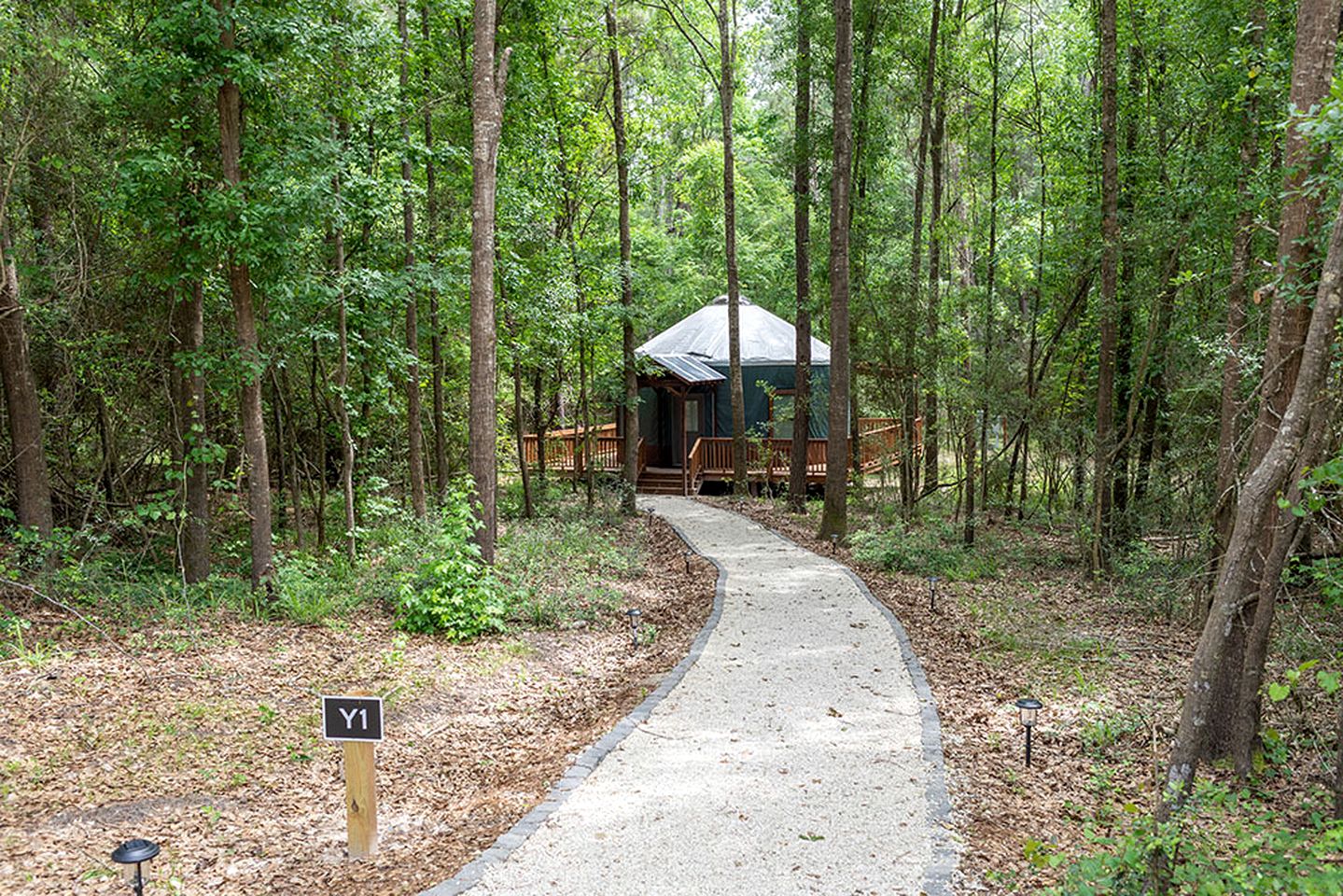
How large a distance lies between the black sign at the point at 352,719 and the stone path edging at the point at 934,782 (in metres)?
2.64

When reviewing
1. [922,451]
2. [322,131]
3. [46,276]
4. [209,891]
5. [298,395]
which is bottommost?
[209,891]

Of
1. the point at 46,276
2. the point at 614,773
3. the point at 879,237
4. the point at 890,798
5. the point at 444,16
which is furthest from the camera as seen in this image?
the point at 879,237

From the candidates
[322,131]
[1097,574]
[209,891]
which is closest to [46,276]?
[322,131]

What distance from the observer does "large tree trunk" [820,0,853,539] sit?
11.1m

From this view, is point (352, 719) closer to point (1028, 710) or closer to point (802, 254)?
point (1028, 710)

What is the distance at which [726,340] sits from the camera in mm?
20078

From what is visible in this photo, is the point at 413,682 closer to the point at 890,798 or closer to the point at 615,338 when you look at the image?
the point at 890,798

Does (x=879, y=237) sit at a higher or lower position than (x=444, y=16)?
lower

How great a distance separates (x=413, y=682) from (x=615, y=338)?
9.48 m

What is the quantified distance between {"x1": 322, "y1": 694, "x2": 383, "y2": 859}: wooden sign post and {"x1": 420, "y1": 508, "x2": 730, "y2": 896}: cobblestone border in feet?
1.94

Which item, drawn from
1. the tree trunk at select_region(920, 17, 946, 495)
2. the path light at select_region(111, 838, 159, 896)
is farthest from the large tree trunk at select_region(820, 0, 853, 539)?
the path light at select_region(111, 838, 159, 896)

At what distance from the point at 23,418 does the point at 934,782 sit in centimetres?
854

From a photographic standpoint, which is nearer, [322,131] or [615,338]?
[322,131]

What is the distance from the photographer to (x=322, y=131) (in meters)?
8.31
